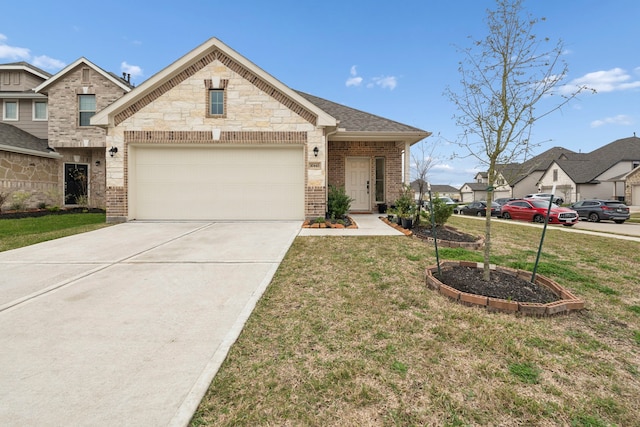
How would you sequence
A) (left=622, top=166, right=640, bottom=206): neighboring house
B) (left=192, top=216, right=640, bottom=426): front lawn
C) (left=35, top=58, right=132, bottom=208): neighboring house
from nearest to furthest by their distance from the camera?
(left=192, top=216, right=640, bottom=426): front lawn
(left=35, top=58, right=132, bottom=208): neighboring house
(left=622, top=166, right=640, bottom=206): neighboring house

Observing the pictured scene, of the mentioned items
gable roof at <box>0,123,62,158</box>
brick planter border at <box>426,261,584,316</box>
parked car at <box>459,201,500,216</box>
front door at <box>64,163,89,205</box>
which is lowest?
brick planter border at <box>426,261,584,316</box>

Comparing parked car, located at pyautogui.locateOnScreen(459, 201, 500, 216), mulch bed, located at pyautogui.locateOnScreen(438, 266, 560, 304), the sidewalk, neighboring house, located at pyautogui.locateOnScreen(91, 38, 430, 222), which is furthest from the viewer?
parked car, located at pyautogui.locateOnScreen(459, 201, 500, 216)

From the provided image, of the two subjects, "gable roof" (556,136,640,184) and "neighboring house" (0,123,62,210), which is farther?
"gable roof" (556,136,640,184)

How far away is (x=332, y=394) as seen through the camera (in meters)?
1.99

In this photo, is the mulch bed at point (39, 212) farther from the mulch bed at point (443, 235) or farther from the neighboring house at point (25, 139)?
the mulch bed at point (443, 235)

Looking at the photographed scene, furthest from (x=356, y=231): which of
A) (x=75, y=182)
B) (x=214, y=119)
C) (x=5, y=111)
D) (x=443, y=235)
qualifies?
(x=5, y=111)

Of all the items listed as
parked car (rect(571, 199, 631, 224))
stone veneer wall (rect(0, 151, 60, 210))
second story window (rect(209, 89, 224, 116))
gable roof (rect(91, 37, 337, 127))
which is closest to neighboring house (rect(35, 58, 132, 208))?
stone veneer wall (rect(0, 151, 60, 210))

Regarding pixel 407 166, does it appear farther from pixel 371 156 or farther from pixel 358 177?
pixel 358 177

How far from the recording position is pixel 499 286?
3.95m

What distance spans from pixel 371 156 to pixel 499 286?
979 centimetres

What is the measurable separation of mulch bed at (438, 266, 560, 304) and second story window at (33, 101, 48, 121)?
833 inches

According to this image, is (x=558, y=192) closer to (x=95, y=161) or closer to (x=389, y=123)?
(x=389, y=123)

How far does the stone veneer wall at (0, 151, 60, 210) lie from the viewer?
12.9 metres

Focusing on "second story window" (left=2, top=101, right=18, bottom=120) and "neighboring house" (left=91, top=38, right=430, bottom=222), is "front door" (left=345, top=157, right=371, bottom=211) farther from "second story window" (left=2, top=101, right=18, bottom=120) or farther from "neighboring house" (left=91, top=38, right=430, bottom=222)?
"second story window" (left=2, top=101, right=18, bottom=120)
